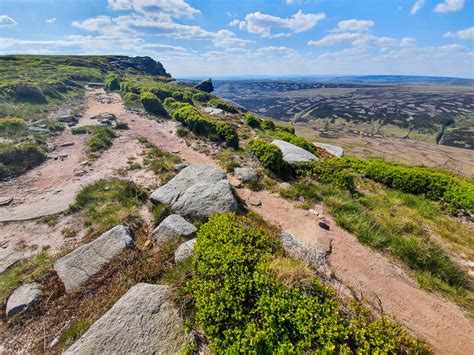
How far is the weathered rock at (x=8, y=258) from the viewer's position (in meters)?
6.31

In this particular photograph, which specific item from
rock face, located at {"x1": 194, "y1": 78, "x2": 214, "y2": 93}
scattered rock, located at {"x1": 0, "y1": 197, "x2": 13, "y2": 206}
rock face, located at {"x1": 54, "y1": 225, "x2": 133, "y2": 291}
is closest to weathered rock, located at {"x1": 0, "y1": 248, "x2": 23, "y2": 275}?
rock face, located at {"x1": 54, "y1": 225, "x2": 133, "y2": 291}

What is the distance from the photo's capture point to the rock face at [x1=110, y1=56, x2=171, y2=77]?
83062mm

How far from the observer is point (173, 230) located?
6.47m

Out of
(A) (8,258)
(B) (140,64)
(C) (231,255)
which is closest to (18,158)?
(A) (8,258)

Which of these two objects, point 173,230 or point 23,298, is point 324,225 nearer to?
point 173,230

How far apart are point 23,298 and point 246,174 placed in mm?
8458

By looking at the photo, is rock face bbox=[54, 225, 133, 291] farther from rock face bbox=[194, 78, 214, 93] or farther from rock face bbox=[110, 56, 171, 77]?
rock face bbox=[110, 56, 171, 77]

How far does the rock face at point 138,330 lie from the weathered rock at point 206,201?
320 centimetres

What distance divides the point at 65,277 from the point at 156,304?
2888 mm

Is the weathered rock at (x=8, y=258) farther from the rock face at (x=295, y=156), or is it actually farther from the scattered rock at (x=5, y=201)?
the rock face at (x=295, y=156)

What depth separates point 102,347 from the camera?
3.60m

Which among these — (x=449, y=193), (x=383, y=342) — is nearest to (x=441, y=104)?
(x=449, y=193)

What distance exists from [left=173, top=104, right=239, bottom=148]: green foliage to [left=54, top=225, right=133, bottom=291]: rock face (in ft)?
36.8

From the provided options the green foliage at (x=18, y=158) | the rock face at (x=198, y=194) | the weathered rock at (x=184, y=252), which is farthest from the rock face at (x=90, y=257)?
the green foliage at (x=18, y=158)
